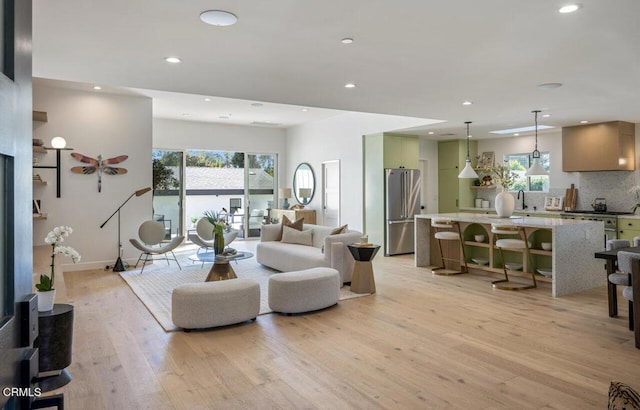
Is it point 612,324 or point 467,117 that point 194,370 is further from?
point 467,117

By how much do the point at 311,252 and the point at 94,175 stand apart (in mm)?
4035

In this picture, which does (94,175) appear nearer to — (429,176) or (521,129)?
(429,176)

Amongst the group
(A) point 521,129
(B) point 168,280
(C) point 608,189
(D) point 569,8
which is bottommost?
(B) point 168,280

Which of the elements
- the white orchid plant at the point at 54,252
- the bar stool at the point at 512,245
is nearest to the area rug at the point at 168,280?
the white orchid plant at the point at 54,252

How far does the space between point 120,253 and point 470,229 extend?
5926mm

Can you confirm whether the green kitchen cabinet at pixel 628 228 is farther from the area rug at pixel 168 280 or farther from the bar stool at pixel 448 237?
the area rug at pixel 168 280

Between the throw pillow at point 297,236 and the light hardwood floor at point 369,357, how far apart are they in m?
2.03

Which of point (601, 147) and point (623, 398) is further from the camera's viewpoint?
point (601, 147)

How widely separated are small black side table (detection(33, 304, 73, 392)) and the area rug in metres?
1.14

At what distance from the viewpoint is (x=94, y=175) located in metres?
7.23

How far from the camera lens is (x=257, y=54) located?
349cm

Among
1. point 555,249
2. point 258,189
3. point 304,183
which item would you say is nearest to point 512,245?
point 555,249

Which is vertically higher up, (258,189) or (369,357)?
(258,189)

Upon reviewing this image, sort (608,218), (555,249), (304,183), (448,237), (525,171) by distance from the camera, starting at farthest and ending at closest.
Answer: (304,183)
(525,171)
(608,218)
(448,237)
(555,249)
